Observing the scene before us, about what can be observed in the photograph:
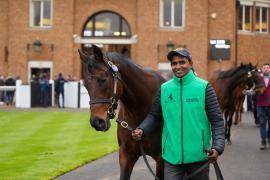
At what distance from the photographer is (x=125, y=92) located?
20.0 ft

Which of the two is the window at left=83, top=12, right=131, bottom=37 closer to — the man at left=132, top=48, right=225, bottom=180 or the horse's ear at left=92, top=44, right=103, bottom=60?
the horse's ear at left=92, top=44, right=103, bottom=60

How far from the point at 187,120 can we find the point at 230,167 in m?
5.71

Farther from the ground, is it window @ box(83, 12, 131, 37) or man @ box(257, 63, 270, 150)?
window @ box(83, 12, 131, 37)

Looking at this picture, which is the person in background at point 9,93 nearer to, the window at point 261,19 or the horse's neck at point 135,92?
the window at point 261,19

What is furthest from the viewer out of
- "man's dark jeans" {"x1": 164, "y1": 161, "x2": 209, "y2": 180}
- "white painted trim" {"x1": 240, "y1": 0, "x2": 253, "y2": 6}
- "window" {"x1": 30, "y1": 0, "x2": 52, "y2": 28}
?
"white painted trim" {"x1": 240, "y1": 0, "x2": 253, "y2": 6}

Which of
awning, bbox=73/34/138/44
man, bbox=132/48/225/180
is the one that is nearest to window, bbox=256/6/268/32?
awning, bbox=73/34/138/44

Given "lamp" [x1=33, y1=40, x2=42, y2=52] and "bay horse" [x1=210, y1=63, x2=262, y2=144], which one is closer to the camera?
"bay horse" [x1=210, y1=63, x2=262, y2=144]

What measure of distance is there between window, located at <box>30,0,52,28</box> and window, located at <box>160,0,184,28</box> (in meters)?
6.63

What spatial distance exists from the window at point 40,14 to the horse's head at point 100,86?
28.6 m

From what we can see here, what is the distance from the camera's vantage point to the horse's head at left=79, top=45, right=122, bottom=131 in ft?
17.1

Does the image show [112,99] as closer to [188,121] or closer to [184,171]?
[188,121]

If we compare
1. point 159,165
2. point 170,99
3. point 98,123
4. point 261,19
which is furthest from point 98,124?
point 261,19

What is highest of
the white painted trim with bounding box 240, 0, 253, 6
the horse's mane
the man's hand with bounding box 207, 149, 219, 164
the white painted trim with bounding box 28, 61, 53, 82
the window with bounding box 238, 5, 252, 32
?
the white painted trim with bounding box 240, 0, 253, 6

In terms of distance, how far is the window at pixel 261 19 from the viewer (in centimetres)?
3609
